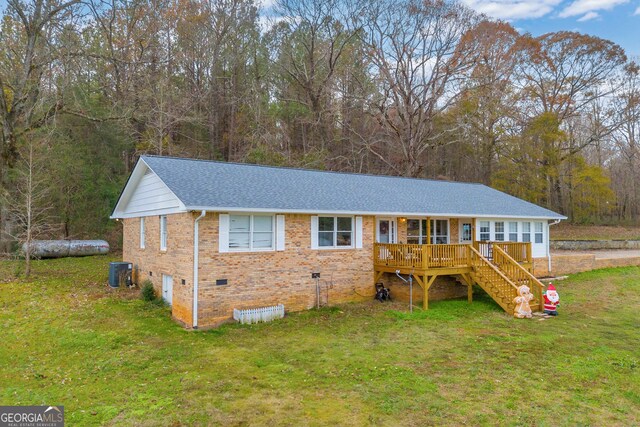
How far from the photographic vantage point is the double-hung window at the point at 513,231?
18.8 metres

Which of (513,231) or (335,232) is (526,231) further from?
(335,232)

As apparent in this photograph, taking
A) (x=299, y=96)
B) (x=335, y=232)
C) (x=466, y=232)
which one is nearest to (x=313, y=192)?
(x=335, y=232)

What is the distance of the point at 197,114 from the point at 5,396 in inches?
944

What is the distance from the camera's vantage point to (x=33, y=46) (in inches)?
793

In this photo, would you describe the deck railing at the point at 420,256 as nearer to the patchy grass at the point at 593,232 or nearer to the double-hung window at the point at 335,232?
the double-hung window at the point at 335,232

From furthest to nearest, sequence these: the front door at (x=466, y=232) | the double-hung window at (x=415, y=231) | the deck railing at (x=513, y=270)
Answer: the front door at (x=466, y=232)
the double-hung window at (x=415, y=231)
the deck railing at (x=513, y=270)

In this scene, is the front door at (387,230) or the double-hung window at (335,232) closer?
the double-hung window at (335,232)

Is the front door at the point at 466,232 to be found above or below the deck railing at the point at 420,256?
above

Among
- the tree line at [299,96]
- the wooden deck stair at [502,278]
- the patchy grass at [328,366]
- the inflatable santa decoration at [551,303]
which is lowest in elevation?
the patchy grass at [328,366]

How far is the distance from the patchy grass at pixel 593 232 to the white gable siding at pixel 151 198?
29715mm

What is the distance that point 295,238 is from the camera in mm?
13016

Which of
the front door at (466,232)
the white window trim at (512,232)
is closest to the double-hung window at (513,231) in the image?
the white window trim at (512,232)

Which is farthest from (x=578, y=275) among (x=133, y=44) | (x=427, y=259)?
(x=133, y=44)

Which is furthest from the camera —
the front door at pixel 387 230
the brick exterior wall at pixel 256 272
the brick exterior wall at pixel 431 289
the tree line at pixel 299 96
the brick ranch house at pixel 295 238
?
the tree line at pixel 299 96
